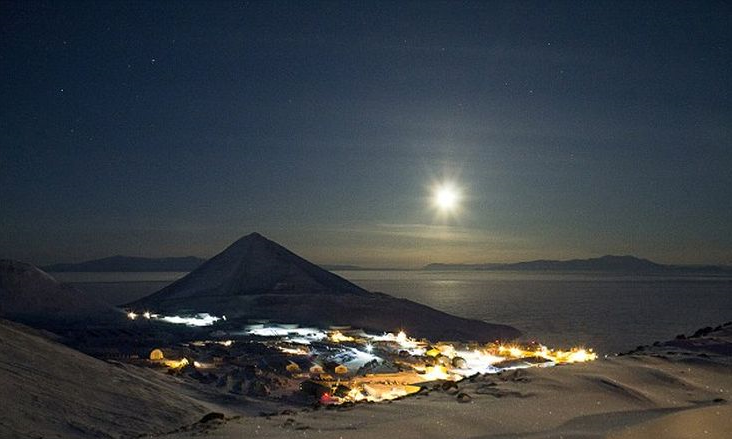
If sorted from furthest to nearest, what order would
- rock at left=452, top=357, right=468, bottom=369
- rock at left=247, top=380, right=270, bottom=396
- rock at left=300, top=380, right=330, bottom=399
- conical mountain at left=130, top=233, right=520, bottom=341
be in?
conical mountain at left=130, top=233, right=520, bottom=341 → rock at left=452, top=357, right=468, bottom=369 → rock at left=247, top=380, right=270, bottom=396 → rock at left=300, top=380, right=330, bottom=399

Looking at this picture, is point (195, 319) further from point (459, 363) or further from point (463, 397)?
point (463, 397)

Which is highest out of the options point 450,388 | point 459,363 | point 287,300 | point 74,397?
point 450,388

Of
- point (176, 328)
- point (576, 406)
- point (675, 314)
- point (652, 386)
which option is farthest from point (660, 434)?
point (675, 314)

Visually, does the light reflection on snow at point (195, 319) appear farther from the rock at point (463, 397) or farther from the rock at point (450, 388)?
the rock at point (463, 397)

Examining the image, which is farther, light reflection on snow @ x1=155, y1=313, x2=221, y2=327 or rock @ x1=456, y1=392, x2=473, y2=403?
light reflection on snow @ x1=155, y1=313, x2=221, y2=327

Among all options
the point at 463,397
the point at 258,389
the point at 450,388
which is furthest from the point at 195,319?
the point at 463,397

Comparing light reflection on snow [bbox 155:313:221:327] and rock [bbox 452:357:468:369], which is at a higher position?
rock [bbox 452:357:468:369]

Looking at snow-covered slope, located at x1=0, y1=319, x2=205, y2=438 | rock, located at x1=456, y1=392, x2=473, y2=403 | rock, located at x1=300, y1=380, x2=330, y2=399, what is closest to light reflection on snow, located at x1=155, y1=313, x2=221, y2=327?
rock, located at x1=300, y1=380, x2=330, y2=399

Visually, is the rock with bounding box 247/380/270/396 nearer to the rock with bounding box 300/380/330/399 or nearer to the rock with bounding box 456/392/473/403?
the rock with bounding box 300/380/330/399

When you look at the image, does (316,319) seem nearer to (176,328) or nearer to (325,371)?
(176,328)
